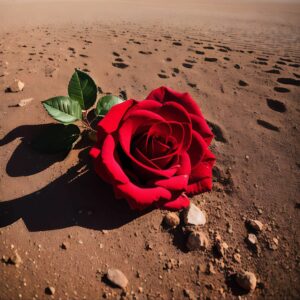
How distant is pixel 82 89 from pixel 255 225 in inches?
43.7

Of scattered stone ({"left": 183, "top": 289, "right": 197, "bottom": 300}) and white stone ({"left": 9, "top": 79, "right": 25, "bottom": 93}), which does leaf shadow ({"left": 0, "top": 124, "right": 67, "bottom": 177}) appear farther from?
scattered stone ({"left": 183, "top": 289, "right": 197, "bottom": 300})

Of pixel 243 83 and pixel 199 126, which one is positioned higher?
pixel 199 126

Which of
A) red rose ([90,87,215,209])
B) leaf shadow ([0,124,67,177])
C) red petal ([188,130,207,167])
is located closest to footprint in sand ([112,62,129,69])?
leaf shadow ([0,124,67,177])

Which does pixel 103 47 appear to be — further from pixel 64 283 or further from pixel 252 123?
pixel 64 283

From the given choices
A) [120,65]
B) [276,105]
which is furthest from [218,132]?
[120,65]

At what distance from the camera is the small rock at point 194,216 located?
137cm

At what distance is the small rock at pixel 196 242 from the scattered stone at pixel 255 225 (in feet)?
0.82

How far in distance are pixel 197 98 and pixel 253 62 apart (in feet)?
4.13

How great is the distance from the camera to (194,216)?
1382 mm

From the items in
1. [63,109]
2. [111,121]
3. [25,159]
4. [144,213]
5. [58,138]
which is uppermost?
[111,121]

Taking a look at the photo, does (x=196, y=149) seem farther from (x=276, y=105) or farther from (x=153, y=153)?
(x=276, y=105)

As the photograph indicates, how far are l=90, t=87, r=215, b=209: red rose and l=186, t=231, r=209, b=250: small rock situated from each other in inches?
11.3

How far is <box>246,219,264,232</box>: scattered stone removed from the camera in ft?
Answer: 4.54

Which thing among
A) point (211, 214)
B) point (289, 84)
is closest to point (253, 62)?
point (289, 84)
